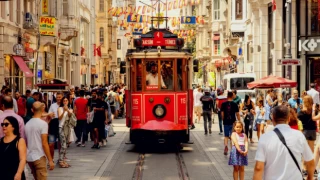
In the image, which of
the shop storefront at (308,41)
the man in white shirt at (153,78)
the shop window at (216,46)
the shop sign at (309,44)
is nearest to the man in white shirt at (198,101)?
the shop storefront at (308,41)

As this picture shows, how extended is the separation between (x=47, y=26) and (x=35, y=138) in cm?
2941

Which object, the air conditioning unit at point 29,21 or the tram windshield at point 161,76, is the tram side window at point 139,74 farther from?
the air conditioning unit at point 29,21

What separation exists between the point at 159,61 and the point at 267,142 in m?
12.4

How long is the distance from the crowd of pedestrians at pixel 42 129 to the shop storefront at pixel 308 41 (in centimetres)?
1273

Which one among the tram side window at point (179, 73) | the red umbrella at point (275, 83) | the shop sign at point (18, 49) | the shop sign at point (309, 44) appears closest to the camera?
the tram side window at point (179, 73)

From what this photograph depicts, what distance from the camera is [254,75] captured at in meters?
39.9

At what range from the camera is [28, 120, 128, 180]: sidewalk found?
14094 millimetres

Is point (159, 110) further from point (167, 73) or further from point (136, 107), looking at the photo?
point (167, 73)

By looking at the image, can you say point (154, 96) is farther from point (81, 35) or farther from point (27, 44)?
point (81, 35)

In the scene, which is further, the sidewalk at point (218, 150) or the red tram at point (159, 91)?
the red tram at point (159, 91)

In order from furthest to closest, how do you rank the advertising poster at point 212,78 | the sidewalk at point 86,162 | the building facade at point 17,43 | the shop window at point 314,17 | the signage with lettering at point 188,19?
the advertising poster at point 212,78 < the signage with lettering at point 188,19 < the shop window at point 314,17 < the building facade at point 17,43 < the sidewalk at point 86,162

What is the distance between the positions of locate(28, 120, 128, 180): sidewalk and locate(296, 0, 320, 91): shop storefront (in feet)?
44.8

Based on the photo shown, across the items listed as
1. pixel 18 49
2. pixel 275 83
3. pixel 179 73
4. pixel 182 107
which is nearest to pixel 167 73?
pixel 179 73

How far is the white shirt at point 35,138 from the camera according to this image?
10.0m
